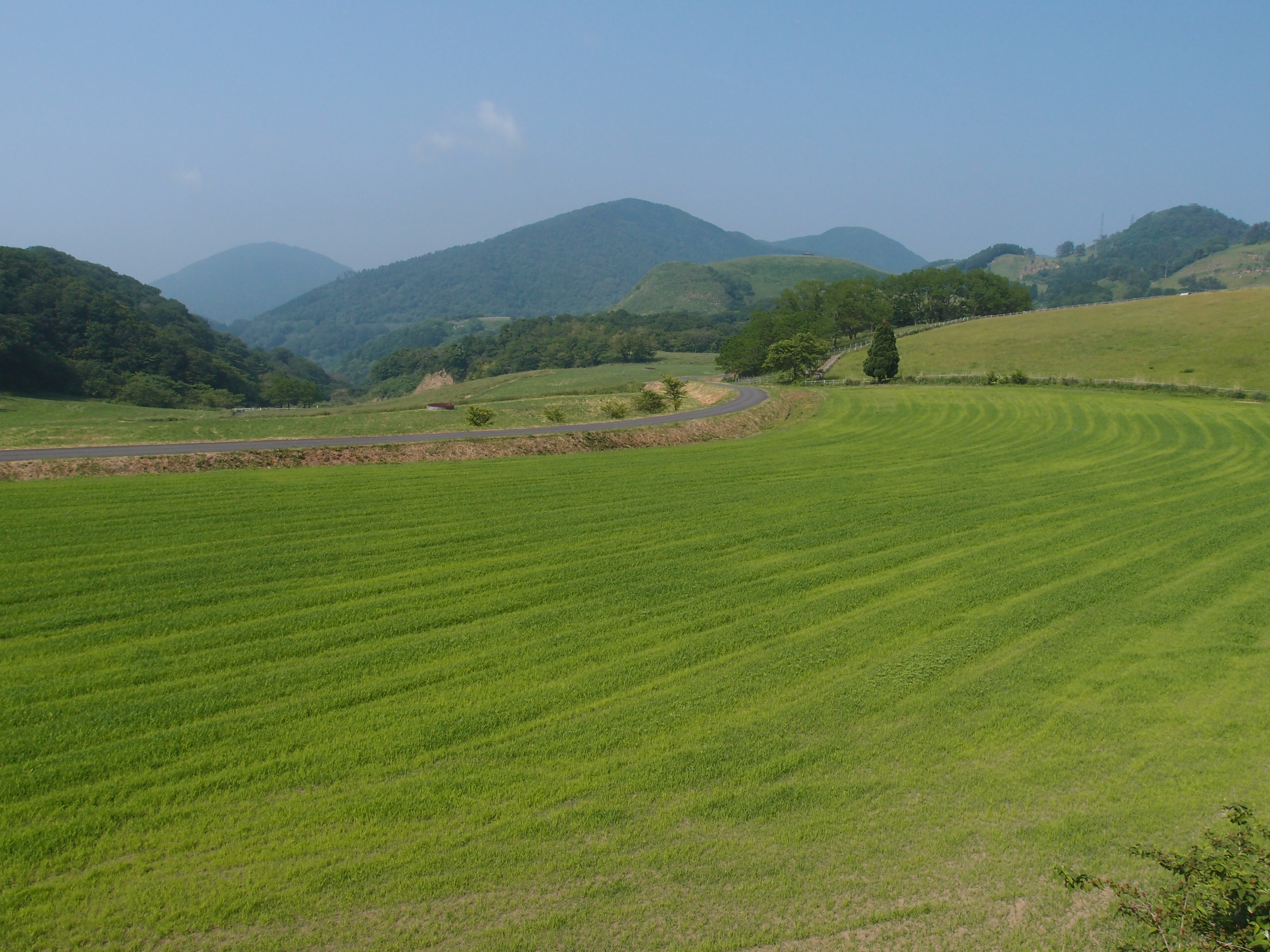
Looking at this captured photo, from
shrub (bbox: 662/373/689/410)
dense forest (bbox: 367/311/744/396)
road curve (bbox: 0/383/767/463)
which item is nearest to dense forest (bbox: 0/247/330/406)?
road curve (bbox: 0/383/767/463)

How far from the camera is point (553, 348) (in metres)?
158

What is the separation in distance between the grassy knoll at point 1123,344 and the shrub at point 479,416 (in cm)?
4843

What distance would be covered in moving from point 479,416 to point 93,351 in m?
73.8

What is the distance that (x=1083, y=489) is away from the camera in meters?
21.4

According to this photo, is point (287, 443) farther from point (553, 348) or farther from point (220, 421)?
point (553, 348)

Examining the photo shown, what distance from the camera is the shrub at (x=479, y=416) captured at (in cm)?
3506

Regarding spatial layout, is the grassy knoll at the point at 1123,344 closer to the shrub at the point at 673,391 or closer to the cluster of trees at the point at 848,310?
the cluster of trees at the point at 848,310

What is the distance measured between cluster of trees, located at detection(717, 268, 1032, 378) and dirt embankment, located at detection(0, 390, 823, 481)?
1564 inches

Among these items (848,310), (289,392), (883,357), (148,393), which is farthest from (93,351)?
(848,310)

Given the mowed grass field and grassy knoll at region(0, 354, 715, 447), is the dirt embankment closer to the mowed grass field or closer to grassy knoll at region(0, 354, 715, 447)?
grassy knoll at region(0, 354, 715, 447)

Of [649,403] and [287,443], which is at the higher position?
[649,403]

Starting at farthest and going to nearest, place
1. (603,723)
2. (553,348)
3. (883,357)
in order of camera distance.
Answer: (553,348), (883,357), (603,723)

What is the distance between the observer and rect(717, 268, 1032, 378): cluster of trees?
7612 centimetres

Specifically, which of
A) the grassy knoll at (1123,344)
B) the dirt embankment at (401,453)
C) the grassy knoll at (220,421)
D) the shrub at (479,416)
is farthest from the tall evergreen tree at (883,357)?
the shrub at (479,416)
